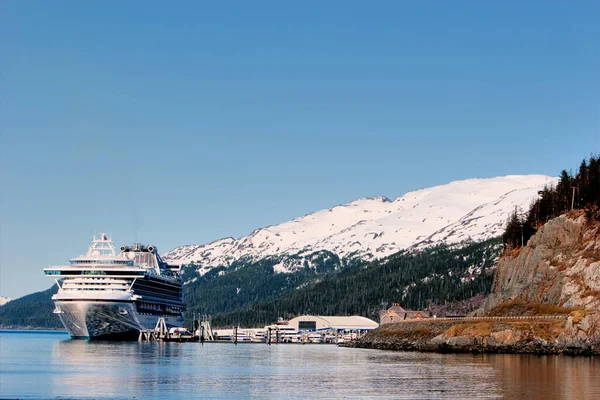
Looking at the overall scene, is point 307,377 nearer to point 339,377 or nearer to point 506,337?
point 339,377

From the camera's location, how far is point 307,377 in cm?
10106

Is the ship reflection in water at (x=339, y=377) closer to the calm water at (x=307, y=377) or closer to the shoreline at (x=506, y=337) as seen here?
the calm water at (x=307, y=377)

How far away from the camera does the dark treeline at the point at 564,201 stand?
16250cm

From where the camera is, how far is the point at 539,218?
607ft

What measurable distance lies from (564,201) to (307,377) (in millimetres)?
92742

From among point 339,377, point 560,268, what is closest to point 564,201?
point 560,268

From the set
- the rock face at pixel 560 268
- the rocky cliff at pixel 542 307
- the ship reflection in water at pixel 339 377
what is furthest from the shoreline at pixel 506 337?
the ship reflection in water at pixel 339 377

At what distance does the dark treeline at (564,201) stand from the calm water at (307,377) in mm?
45146

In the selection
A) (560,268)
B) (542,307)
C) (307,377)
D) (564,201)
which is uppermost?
(564,201)

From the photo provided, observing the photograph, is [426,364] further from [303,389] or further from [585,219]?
[585,219]

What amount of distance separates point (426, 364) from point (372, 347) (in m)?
69.5

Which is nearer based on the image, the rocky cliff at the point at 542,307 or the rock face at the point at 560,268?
the rocky cliff at the point at 542,307

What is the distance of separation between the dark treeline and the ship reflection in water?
147 ft

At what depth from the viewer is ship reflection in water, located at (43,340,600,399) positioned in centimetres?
8044
